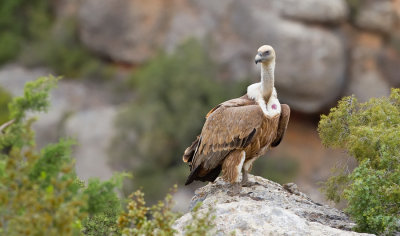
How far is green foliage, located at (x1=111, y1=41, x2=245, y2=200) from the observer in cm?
3700

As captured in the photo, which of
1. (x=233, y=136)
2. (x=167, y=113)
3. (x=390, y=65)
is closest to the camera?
(x=233, y=136)

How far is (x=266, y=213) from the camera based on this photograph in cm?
1051

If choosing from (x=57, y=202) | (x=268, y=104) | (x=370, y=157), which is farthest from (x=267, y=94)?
(x=57, y=202)

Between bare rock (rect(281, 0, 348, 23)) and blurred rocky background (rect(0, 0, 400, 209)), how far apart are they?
51 millimetres

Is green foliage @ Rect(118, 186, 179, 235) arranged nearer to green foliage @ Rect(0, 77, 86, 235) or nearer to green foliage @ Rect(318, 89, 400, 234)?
green foliage @ Rect(0, 77, 86, 235)

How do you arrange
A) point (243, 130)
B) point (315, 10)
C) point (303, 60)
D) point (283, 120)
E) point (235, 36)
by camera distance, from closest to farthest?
point (243, 130) → point (283, 120) → point (315, 10) → point (303, 60) → point (235, 36)

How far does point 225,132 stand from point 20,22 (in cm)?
3797

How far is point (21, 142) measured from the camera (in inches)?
460

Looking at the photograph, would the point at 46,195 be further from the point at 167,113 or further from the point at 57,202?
the point at 167,113

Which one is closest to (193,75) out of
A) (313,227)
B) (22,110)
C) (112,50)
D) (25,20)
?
(112,50)

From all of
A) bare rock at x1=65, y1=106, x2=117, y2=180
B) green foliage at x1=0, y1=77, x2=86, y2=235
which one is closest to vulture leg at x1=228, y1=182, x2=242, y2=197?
green foliage at x1=0, y1=77, x2=86, y2=235

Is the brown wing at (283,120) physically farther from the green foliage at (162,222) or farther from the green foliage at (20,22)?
the green foliage at (20,22)

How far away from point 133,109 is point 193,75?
3.43 metres

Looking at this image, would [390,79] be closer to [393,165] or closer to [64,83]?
[64,83]
